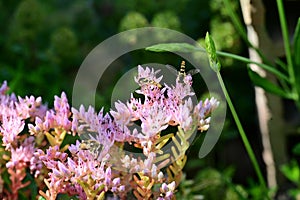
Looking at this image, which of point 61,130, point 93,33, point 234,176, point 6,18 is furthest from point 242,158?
point 61,130

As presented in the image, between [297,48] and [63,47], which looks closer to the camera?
[297,48]

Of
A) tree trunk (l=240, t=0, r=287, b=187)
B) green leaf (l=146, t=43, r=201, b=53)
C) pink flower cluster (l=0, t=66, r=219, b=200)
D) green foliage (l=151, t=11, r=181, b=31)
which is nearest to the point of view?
pink flower cluster (l=0, t=66, r=219, b=200)

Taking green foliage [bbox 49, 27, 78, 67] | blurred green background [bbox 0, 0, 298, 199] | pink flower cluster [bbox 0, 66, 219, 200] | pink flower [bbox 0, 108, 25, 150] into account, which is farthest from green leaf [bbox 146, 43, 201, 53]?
green foliage [bbox 49, 27, 78, 67]

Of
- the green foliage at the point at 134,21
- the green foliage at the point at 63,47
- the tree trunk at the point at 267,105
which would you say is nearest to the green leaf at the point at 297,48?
the tree trunk at the point at 267,105

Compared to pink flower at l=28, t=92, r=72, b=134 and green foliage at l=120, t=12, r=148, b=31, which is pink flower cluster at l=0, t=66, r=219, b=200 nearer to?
pink flower at l=28, t=92, r=72, b=134

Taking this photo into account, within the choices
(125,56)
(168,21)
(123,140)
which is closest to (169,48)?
(123,140)

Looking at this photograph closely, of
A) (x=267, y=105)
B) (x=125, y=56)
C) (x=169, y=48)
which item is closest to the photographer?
(x=169, y=48)

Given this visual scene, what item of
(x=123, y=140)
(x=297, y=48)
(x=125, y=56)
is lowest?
(x=123, y=140)

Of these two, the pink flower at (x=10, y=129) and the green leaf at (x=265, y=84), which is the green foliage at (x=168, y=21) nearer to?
the green leaf at (x=265, y=84)

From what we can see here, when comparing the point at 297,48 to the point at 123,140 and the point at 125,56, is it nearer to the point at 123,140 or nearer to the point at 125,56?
the point at 123,140

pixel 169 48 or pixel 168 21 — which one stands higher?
pixel 168 21
